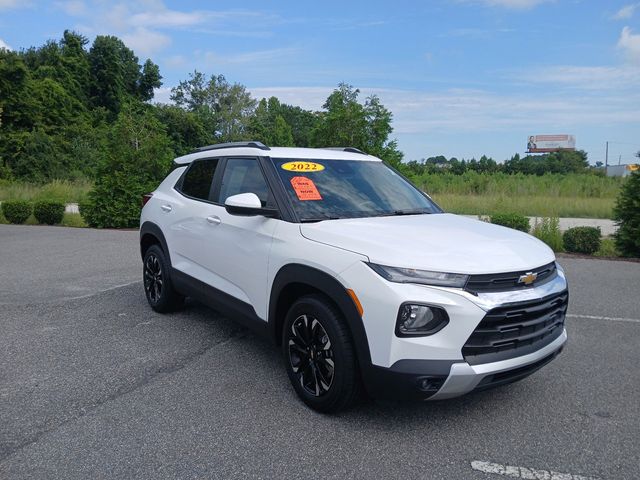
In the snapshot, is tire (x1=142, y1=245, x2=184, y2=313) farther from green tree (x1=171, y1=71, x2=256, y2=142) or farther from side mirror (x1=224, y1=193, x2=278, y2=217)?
green tree (x1=171, y1=71, x2=256, y2=142)

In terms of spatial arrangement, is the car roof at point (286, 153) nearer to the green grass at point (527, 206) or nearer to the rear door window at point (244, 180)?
the rear door window at point (244, 180)

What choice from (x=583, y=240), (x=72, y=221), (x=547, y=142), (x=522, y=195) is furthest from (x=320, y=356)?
(x=547, y=142)

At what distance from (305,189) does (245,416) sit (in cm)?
166

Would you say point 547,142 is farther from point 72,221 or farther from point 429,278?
point 429,278

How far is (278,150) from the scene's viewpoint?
14.4 feet

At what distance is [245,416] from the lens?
338cm

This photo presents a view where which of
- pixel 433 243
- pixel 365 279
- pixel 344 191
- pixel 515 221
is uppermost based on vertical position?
pixel 344 191

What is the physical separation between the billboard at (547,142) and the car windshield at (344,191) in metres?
139

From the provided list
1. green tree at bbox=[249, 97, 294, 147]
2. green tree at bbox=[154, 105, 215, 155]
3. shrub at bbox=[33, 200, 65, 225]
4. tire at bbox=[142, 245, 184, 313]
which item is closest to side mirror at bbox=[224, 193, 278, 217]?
tire at bbox=[142, 245, 184, 313]

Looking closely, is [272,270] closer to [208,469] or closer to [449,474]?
[208,469]

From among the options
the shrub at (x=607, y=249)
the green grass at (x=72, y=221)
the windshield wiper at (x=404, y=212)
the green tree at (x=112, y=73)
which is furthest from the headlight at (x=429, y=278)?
the green tree at (x=112, y=73)

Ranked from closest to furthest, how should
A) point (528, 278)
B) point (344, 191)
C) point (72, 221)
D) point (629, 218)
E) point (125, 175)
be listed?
point (528, 278), point (344, 191), point (629, 218), point (125, 175), point (72, 221)

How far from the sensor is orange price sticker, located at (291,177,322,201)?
3.85m

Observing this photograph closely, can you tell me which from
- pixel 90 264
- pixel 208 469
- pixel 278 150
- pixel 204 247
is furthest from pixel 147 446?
pixel 90 264
